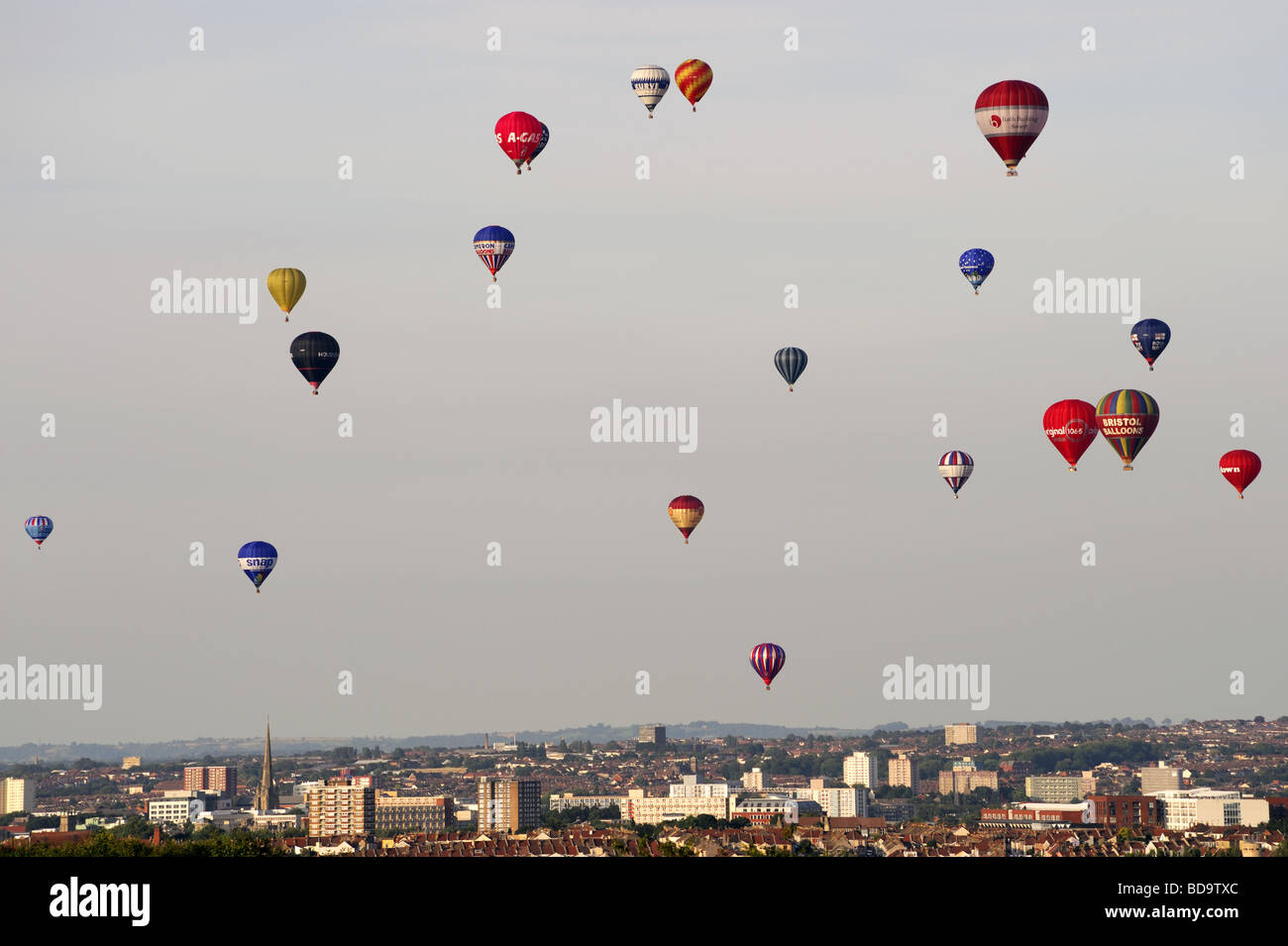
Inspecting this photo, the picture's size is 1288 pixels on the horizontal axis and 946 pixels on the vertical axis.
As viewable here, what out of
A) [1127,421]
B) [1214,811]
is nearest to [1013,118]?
[1127,421]

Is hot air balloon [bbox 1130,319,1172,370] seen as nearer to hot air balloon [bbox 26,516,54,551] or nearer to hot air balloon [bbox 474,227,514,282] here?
hot air balloon [bbox 474,227,514,282]

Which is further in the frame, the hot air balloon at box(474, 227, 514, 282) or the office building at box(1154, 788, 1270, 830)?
the office building at box(1154, 788, 1270, 830)

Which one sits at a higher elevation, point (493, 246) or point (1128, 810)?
point (493, 246)

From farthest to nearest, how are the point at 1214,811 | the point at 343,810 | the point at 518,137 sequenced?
the point at 343,810, the point at 1214,811, the point at 518,137

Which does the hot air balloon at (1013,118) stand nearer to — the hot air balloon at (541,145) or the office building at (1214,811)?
the hot air balloon at (541,145)

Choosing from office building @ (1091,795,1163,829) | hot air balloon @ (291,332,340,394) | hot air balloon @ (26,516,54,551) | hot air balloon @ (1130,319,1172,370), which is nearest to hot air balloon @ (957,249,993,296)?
hot air balloon @ (1130,319,1172,370)

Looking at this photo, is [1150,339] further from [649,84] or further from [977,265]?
[649,84]
